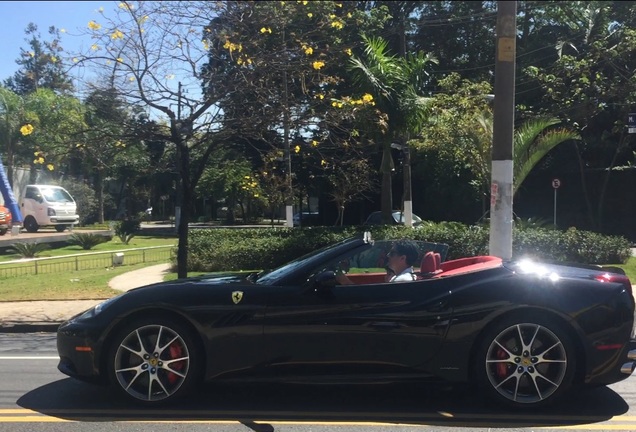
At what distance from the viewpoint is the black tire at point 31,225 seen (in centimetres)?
2992

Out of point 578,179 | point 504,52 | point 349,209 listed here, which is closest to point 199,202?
point 349,209

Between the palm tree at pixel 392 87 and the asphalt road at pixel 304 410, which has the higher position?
the palm tree at pixel 392 87

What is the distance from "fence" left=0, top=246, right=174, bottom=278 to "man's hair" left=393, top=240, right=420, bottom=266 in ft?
43.1

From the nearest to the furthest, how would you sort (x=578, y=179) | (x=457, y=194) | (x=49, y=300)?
(x=49, y=300), (x=578, y=179), (x=457, y=194)

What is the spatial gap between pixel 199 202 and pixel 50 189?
3438 cm

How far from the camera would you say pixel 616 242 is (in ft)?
50.1

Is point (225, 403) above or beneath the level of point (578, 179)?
beneath

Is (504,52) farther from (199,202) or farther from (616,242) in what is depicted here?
(199,202)

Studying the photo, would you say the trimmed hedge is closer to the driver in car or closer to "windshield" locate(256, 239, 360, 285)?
the driver in car

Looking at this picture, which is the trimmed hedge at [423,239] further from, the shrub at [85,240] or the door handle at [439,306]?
the door handle at [439,306]

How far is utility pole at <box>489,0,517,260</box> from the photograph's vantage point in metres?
9.03

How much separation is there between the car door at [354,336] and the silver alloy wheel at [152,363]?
0.75 meters

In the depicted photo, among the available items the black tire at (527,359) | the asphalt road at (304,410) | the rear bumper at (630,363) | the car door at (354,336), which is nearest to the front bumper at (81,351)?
the asphalt road at (304,410)

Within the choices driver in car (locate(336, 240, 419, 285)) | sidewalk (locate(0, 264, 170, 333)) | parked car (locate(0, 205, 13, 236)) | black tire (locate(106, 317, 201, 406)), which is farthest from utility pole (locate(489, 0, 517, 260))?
parked car (locate(0, 205, 13, 236))
